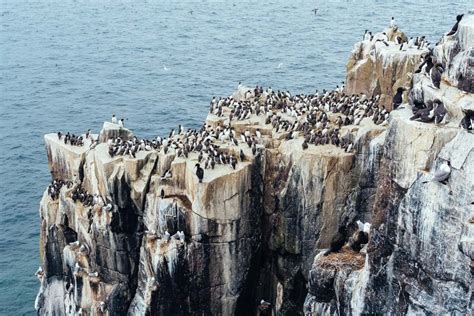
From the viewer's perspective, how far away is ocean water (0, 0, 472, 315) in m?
56.8

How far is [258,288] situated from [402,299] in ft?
39.3

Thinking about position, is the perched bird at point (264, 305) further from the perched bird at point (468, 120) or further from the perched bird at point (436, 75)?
the perched bird at point (468, 120)

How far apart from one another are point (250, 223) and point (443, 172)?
43.5ft

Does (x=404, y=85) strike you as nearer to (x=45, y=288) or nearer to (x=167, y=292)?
(x=167, y=292)

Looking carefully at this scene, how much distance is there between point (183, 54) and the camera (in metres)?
87.9

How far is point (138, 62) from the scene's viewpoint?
85.3 metres

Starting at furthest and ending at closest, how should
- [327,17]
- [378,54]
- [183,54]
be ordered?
[327,17] → [183,54] → [378,54]

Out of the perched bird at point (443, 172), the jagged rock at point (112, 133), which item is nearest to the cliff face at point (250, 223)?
the jagged rock at point (112, 133)

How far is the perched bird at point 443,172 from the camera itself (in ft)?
78.4

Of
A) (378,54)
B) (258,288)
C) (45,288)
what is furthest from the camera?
(378,54)

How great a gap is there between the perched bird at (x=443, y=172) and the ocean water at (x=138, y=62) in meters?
29.4

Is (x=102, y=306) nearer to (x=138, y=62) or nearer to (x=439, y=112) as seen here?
(x=439, y=112)

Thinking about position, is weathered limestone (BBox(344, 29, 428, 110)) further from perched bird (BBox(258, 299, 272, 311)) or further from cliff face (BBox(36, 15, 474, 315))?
perched bird (BBox(258, 299, 272, 311))

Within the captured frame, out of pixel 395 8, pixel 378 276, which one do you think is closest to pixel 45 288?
pixel 378 276
